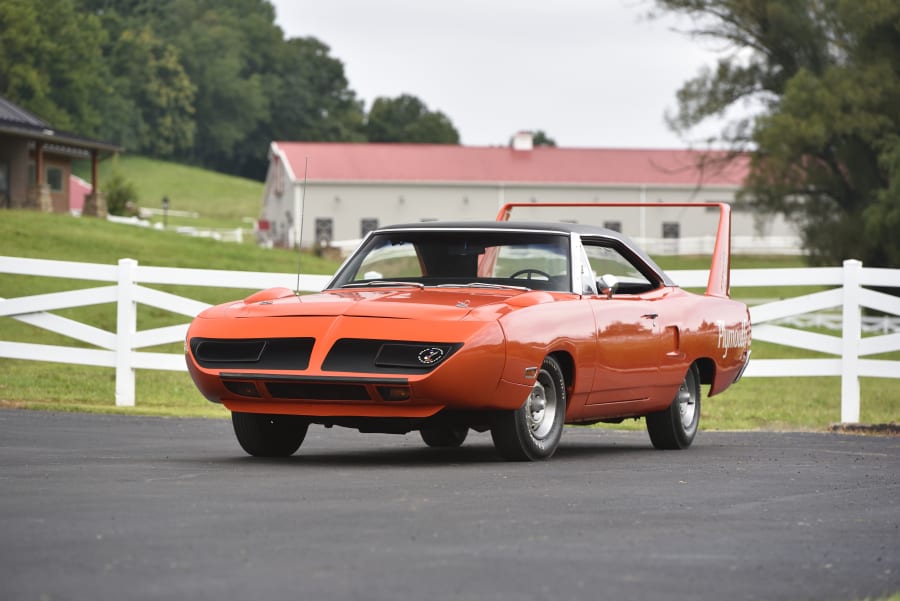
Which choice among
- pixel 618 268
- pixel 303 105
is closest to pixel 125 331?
pixel 618 268

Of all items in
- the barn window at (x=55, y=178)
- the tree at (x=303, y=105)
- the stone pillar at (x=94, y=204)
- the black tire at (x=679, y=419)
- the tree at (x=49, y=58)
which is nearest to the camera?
the black tire at (x=679, y=419)

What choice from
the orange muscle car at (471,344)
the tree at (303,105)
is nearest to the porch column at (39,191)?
the orange muscle car at (471,344)

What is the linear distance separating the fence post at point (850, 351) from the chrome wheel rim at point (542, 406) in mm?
5963

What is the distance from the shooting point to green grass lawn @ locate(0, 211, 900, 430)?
1656 centimetres

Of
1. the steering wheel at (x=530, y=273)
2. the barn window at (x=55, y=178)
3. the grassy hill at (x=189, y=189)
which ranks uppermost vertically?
the grassy hill at (x=189, y=189)

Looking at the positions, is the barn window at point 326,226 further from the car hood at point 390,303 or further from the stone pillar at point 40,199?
the car hood at point 390,303

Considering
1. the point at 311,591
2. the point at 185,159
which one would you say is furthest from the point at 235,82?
the point at 311,591

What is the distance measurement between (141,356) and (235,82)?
127 metres

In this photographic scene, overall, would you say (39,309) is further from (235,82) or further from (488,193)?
(235,82)

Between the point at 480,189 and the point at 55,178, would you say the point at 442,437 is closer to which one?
the point at 55,178

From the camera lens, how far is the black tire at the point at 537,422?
31.3 feet

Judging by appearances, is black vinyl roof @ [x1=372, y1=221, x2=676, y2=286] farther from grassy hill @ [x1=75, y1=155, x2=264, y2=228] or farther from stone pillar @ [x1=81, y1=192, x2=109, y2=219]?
grassy hill @ [x1=75, y1=155, x2=264, y2=228]

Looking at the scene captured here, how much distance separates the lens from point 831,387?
25172mm

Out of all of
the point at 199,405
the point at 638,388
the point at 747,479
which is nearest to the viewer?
the point at 747,479
